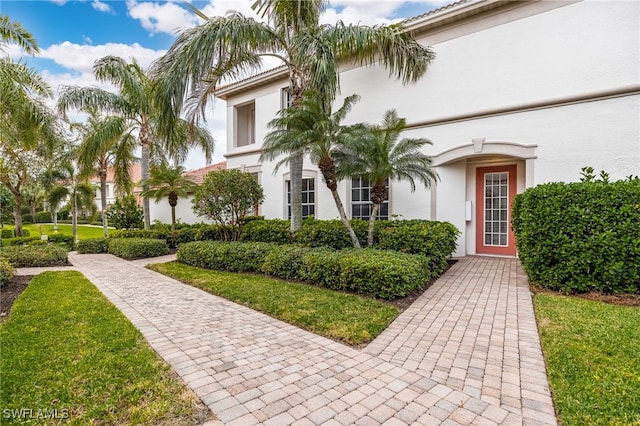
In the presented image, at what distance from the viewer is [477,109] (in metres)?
9.38

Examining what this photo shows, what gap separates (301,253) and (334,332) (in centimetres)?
358

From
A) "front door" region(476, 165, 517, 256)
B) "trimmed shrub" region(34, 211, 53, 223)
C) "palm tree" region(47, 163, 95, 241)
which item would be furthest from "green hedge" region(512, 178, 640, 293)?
"trimmed shrub" region(34, 211, 53, 223)

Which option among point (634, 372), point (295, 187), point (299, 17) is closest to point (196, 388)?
point (634, 372)

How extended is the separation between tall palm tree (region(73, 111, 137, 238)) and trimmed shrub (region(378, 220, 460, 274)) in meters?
12.7

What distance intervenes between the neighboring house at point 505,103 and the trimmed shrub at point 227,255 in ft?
13.6

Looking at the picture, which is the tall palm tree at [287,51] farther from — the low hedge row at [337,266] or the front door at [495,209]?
the front door at [495,209]

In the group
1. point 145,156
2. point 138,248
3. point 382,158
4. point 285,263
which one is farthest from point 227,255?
point 145,156

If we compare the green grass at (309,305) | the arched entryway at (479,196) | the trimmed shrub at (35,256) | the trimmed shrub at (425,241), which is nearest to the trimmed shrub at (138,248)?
the trimmed shrub at (35,256)

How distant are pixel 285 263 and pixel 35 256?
881 centimetres

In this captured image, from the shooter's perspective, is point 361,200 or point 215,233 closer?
point 361,200

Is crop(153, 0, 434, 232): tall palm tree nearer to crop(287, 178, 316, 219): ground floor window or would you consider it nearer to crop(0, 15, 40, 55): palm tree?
crop(287, 178, 316, 219): ground floor window

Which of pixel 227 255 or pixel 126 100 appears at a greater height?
pixel 126 100

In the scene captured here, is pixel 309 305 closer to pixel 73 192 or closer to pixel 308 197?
pixel 308 197

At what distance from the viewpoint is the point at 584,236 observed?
5.88 meters
